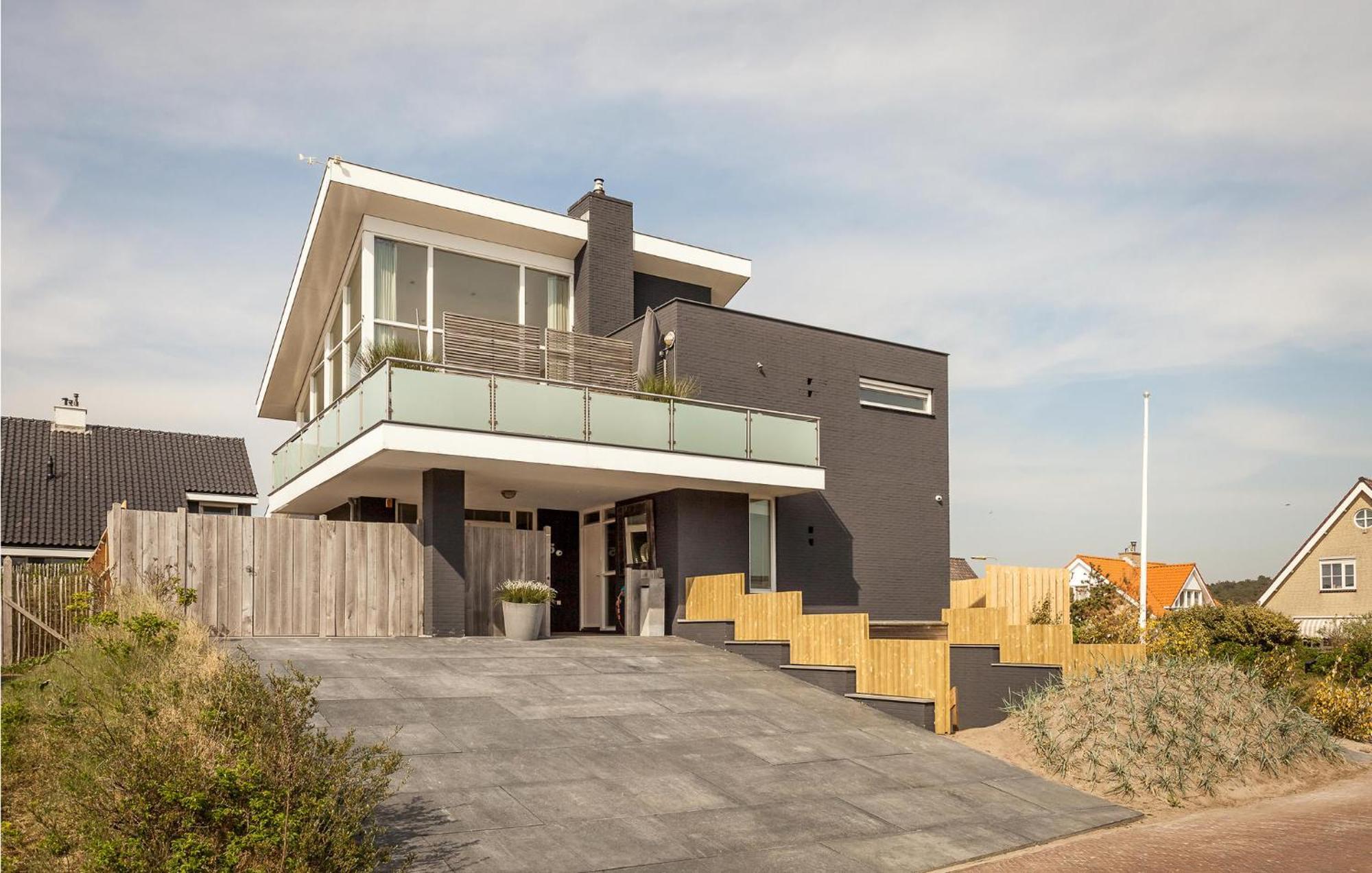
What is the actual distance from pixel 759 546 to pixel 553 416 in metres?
5.27

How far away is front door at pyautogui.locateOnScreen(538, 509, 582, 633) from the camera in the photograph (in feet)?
69.1

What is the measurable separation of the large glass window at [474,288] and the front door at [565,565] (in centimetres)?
408

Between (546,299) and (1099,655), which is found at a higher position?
(546,299)

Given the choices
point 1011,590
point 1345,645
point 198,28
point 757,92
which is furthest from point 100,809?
point 1345,645

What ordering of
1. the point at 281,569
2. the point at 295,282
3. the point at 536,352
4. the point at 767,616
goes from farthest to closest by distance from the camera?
the point at 295,282 < the point at 536,352 < the point at 767,616 < the point at 281,569

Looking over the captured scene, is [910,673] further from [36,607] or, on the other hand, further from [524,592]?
[36,607]

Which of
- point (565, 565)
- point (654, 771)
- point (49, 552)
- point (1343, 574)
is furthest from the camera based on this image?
point (1343, 574)

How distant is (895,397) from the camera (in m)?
22.4

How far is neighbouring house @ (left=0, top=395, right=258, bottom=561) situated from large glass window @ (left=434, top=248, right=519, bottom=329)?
1040cm

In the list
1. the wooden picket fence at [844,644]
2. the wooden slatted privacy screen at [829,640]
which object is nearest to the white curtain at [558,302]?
the wooden picket fence at [844,644]

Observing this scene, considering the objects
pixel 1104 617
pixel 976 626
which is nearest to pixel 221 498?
pixel 976 626

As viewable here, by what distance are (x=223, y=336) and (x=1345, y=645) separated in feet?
70.6

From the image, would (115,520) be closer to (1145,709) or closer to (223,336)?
(223,336)

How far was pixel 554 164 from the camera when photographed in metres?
21.1
